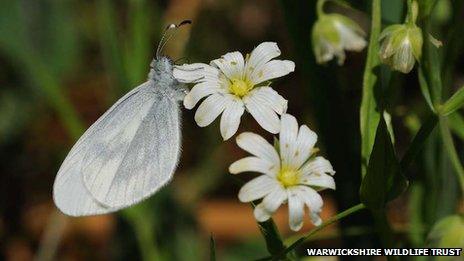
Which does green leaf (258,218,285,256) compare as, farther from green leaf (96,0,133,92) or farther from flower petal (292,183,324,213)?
green leaf (96,0,133,92)

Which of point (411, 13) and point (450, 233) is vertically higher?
point (411, 13)

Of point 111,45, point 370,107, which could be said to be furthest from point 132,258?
point 370,107

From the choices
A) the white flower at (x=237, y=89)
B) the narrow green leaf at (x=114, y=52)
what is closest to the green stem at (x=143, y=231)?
the narrow green leaf at (x=114, y=52)

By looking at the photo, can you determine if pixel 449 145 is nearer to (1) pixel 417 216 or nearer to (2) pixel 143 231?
(1) pixel 417 216

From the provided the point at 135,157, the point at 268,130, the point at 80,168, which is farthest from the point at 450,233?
the point at 80,168

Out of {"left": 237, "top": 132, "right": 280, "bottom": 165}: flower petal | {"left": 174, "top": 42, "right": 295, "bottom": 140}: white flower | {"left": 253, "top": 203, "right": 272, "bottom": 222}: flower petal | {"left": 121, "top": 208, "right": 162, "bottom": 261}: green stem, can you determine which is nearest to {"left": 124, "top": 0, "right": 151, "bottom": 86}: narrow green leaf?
{"left": 121, "top": 208, "right": 162, "bottom": 261}: green stem

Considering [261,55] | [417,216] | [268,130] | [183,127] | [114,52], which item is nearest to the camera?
[268,130]

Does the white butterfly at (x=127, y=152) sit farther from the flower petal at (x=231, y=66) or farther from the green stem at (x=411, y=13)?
the green stem at (x=411, y=13)
